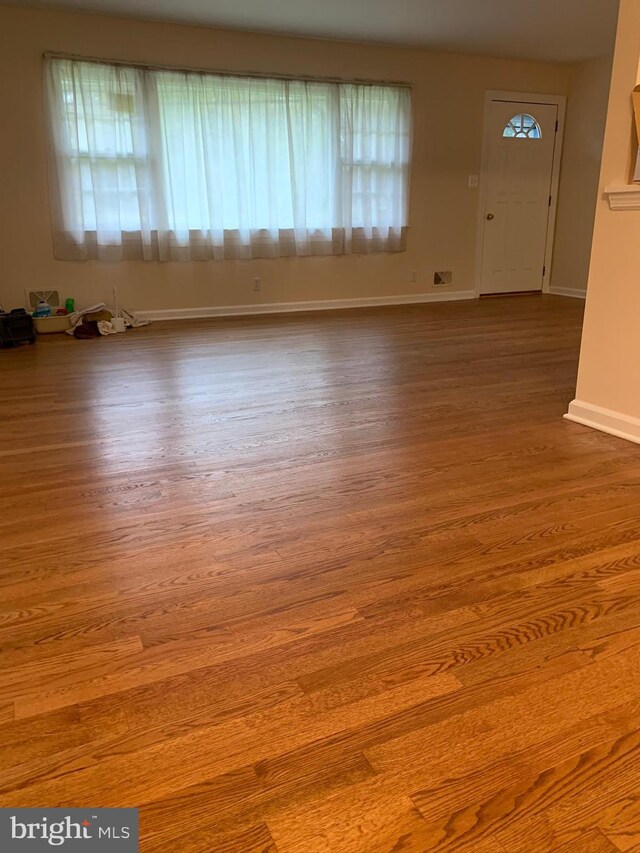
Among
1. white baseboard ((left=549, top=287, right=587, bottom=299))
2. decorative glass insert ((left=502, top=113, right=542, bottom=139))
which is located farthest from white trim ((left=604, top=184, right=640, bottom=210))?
decorative glass insert ((left=502, top=113, right=542, bottom=139))

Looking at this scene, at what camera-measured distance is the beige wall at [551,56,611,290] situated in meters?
6.94

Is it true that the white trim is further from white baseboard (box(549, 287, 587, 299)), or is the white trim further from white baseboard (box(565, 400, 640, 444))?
white baseboard (box(549, 287, 587, 299))

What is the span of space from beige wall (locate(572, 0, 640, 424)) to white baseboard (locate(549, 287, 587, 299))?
469 centimetres

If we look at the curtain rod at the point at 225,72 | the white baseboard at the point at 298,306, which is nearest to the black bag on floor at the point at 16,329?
the white baseboard at the point at 298,306

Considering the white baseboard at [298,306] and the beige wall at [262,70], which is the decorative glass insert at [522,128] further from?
the white baseboard at [298,306]

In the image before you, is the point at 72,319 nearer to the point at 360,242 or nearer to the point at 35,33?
the point at 35,33

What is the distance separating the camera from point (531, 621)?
164 cm

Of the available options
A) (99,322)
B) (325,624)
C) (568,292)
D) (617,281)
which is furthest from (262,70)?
(325,624)

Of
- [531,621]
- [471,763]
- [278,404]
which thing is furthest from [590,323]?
[471,763]

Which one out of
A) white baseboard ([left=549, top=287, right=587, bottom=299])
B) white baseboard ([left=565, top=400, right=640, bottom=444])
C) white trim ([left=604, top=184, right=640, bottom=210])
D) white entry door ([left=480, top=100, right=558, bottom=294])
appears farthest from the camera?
white baseboard ([left=549, top=287, right=587, bottom=299])

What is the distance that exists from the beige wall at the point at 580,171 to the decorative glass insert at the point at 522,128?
1.29 ft

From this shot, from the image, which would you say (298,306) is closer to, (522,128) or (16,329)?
(16,329)

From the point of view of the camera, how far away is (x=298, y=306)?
654cm

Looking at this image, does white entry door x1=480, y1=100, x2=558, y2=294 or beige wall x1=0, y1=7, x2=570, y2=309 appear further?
white entry door x1=480, y1=100, x2=558, y2=294
